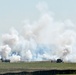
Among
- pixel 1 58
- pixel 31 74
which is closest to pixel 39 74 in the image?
pixel 31 74

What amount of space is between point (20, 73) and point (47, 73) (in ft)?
26.8

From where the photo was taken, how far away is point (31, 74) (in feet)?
313

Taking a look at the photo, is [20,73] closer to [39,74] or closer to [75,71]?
[39,74]

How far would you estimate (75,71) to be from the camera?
10400 cm

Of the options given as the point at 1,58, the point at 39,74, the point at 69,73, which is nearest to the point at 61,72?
the point at 69,73

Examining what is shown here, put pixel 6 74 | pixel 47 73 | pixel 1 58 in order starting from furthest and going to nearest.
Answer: pixel 1 58 → pixel 47 73 → pixel 6 74

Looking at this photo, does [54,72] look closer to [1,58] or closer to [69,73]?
[69,73]

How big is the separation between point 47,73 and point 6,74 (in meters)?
12.8

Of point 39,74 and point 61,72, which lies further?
point 61,72

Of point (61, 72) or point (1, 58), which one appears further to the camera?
point (1, 58)

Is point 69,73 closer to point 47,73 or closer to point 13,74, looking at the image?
point 47,73

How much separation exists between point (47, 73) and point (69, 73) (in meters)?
6.30

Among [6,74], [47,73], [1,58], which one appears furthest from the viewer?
[1,58]

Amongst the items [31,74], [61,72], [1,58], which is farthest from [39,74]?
[1,58]
